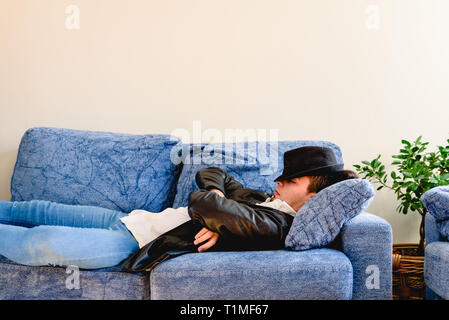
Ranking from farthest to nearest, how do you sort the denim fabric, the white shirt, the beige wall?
the beige wall, the denim fabric, the white shirt

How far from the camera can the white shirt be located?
4.74ft

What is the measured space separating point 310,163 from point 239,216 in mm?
442

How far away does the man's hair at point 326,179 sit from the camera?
147cm

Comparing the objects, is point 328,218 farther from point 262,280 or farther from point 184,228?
point 184,228

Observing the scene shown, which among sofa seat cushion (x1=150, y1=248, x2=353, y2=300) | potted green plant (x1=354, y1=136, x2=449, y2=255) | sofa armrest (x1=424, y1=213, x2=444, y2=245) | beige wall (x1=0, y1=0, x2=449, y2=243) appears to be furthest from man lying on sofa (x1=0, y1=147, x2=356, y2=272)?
beige wall (x1=0, y1=0, x2=449, y2=243)

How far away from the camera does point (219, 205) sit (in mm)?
1219

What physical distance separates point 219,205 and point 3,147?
6.40 feet

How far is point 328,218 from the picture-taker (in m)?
1.25

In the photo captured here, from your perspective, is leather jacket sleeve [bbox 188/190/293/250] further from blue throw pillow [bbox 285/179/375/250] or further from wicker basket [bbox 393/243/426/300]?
wicker basket [bbox 393/243/426/300]

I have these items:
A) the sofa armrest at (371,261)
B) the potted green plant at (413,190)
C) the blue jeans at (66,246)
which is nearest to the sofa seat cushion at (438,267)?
the sofa armrest at (371,261)

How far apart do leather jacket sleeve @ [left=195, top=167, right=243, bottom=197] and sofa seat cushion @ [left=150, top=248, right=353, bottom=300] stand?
477mm

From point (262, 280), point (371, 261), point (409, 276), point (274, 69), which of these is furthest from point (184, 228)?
point (274, 69)
